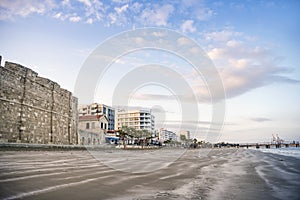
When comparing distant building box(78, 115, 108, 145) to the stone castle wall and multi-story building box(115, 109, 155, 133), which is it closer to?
the stone castle wall

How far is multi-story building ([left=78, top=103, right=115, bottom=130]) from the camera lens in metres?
148

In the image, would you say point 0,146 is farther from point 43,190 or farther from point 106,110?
point 106,110

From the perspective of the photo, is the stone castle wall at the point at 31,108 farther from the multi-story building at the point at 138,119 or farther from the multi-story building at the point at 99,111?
the multi-story building at the point at 138,119

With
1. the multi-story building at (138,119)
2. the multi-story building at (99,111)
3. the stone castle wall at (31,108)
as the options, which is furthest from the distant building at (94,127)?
the multi-story building at (138,119)

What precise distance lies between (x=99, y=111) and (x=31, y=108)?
382ft

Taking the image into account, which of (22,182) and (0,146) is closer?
(22,182)

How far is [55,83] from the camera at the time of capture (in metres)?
39.5

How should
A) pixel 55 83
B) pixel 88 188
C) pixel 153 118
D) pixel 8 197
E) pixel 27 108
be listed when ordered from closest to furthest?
pixel 8 197 → pixel 88 188 → pixel 27 108 → pixel 55 83 → pixel 153 118

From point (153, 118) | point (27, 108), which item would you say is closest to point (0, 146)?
point (27, 108)

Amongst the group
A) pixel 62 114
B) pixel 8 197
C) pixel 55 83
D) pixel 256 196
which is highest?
pixel 55 83

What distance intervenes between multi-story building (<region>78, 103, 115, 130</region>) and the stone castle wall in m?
104

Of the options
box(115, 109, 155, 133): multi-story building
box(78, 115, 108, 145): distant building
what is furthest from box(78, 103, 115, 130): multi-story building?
box(78, 115, 108, 145): distant building

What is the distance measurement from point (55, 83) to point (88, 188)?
119ft

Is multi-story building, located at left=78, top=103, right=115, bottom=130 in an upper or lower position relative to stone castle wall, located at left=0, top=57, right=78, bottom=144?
upper
